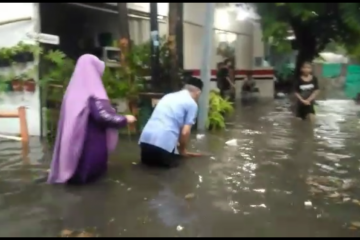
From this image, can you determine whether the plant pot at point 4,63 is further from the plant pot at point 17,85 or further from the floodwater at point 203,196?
the floodwater at point 203,196

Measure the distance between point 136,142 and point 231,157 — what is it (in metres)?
1.73

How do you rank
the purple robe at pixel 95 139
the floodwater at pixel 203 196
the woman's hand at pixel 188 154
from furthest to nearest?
the woman's hand at pixel 188 154 → the purple robe at pixel 95 139 → the floodwater at pixel 203 196

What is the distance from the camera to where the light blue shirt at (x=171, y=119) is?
5.88 metres

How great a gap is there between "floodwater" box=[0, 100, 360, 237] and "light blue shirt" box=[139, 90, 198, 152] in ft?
1.18

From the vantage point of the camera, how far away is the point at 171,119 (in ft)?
19.3

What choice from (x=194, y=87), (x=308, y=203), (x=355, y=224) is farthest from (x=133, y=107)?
(x=355, y=224)

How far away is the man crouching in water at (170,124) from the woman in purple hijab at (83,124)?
2.47ft

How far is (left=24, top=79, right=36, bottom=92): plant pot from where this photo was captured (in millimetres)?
8094

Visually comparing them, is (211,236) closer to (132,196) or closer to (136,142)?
(132,196)

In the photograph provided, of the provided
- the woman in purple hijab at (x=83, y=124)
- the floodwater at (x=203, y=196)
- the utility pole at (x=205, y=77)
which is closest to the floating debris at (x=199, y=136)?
the utility pole at (x=205, y=77)

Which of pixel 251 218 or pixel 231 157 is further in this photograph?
pixel 231 157

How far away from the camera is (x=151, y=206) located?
178 inches

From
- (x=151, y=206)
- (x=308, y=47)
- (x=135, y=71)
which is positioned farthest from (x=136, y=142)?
(x=308, y=47)

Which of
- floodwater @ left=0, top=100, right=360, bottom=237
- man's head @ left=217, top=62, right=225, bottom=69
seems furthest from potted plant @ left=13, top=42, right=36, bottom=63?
man's head @ left=217, top=62, right=225, bottom=69
